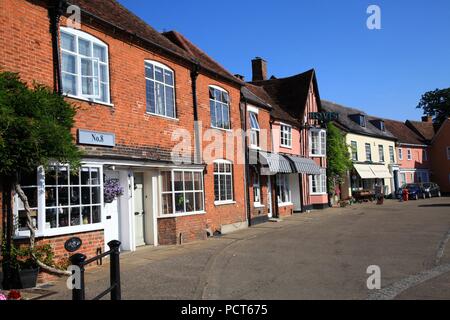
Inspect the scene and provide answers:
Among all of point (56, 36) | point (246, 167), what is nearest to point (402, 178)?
point (246, 167)

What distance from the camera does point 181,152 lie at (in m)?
15.5

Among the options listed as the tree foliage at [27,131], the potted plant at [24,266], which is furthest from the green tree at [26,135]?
the potted plant at [24,266]

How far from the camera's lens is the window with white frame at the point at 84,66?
11086mm

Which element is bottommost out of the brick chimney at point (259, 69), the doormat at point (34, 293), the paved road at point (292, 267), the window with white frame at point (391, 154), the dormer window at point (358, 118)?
the paved road at point (292, 267)

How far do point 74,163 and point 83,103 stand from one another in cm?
230

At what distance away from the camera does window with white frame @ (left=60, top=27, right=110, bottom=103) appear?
11086 millimetres

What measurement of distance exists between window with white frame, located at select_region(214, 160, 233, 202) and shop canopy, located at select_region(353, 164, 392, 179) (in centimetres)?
2294

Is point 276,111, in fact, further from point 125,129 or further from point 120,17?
point 125,129

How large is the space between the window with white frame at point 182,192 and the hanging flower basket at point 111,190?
2.38m

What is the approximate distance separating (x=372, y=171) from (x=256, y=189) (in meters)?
23.3

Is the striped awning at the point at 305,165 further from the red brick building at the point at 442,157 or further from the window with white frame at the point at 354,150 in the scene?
the red brick building at the point at 442,157

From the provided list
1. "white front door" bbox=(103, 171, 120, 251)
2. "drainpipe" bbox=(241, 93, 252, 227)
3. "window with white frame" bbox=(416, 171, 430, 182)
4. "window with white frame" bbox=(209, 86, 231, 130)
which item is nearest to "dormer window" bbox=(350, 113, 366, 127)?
"window with white frame" bbox=(416, 171, 430, 182)

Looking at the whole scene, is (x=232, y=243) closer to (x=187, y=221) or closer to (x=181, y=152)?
(x=187, y=221)
